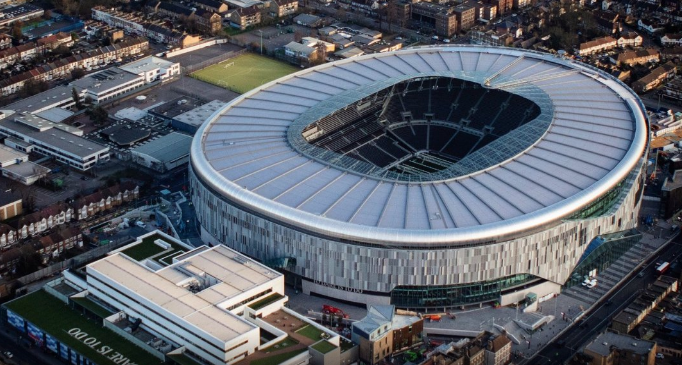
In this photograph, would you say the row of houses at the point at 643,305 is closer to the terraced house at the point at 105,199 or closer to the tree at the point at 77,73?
the terraced house at the point at 105,199

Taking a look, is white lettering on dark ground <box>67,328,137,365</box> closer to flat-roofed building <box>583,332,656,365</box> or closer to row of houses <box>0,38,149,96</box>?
flat-roofed building <box>583,332,656,365</box>

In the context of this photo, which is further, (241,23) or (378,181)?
(241,23)

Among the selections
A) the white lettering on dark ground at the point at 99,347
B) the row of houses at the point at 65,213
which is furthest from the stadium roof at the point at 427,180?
the white lettering on dark ground at the point at 99,347

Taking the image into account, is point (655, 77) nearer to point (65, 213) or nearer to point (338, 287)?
point (338, 287)

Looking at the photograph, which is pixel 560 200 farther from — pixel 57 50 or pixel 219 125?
pixel 57 50

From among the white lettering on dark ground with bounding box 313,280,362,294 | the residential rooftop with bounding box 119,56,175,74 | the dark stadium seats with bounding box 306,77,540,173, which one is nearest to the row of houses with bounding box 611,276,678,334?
the white lettering on dark ground with bounding box 313,280,362,294

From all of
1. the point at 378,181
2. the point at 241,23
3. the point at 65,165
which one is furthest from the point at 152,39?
the point at 378,181

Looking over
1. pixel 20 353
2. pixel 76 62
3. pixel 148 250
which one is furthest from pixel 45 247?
pixel 76 62
